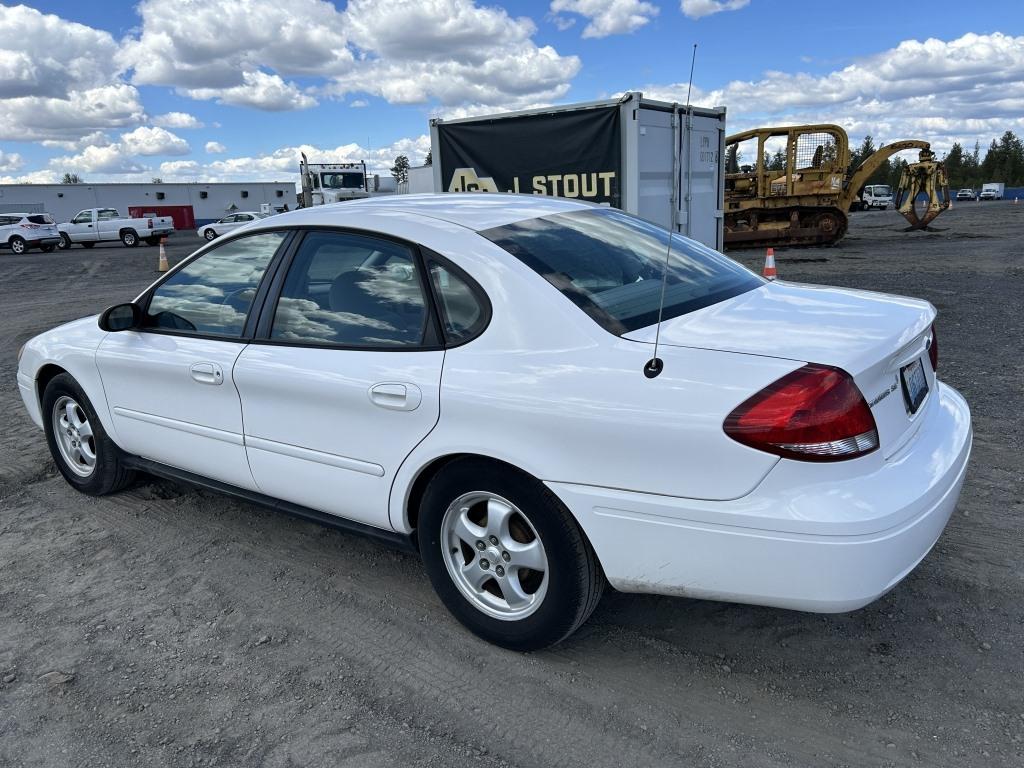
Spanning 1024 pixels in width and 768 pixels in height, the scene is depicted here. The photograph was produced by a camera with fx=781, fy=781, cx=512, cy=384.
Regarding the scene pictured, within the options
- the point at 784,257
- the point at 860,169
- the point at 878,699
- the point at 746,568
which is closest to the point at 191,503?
the point at 746,568

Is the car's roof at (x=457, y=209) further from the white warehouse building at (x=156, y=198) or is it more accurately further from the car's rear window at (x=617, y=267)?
the white warehouse building at (x=156, y=198)

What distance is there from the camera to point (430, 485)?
2.85 meters

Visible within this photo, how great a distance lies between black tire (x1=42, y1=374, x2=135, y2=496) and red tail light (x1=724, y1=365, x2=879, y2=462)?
3.47 metres

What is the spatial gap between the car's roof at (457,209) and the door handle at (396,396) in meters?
0.68

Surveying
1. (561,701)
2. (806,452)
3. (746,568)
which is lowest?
(561,701)

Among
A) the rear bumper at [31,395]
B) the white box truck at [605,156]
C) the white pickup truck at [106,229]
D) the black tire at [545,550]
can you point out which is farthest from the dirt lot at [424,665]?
the white pickup truck at [106,229]

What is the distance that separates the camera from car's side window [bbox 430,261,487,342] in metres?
2.76

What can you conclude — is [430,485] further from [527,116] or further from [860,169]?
→ [860,169]

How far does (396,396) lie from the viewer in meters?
2.83

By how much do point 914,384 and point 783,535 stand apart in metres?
0.92

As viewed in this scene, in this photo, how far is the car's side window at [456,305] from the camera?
2760 mm

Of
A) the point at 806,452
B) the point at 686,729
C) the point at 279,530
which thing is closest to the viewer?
the point at 806,452

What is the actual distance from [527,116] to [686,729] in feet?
28.9

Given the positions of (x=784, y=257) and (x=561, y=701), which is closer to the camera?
(x=561, y=701)
